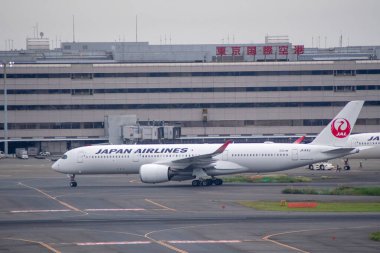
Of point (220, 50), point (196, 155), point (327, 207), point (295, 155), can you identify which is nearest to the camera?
point (327, 207)

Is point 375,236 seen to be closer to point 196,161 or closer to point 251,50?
point 196,161

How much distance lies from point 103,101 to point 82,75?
5.69 metres

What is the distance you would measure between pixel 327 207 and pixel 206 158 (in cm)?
1916

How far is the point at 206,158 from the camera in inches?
2581

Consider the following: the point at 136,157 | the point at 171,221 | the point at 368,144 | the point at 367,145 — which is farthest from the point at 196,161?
the point at 368,144

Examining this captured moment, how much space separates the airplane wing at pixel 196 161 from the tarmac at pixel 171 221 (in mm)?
1894

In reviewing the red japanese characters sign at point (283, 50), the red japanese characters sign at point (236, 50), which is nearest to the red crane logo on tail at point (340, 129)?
the red japanese characters sign at point (283, 50)

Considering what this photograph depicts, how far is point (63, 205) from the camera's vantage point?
5200 centimetres

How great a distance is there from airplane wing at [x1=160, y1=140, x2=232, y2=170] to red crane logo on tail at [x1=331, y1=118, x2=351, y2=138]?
9824mm

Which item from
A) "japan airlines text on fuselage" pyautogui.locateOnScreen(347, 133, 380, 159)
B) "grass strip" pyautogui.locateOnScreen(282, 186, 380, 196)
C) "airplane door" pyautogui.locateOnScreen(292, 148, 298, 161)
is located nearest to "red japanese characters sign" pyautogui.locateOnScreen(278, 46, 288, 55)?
"japan airlines text on fuselage" pyautogui.locateOnScreen(347, 133, 380, 159)

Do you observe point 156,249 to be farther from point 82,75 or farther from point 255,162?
point 82,75

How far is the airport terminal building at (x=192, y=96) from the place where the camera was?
12456cm

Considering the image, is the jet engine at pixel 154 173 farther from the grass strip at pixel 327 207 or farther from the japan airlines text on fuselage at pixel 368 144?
the japan airlines text on fuselage at pixel 368 144

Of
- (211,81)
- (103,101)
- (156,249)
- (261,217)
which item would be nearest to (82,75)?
(103,101)
